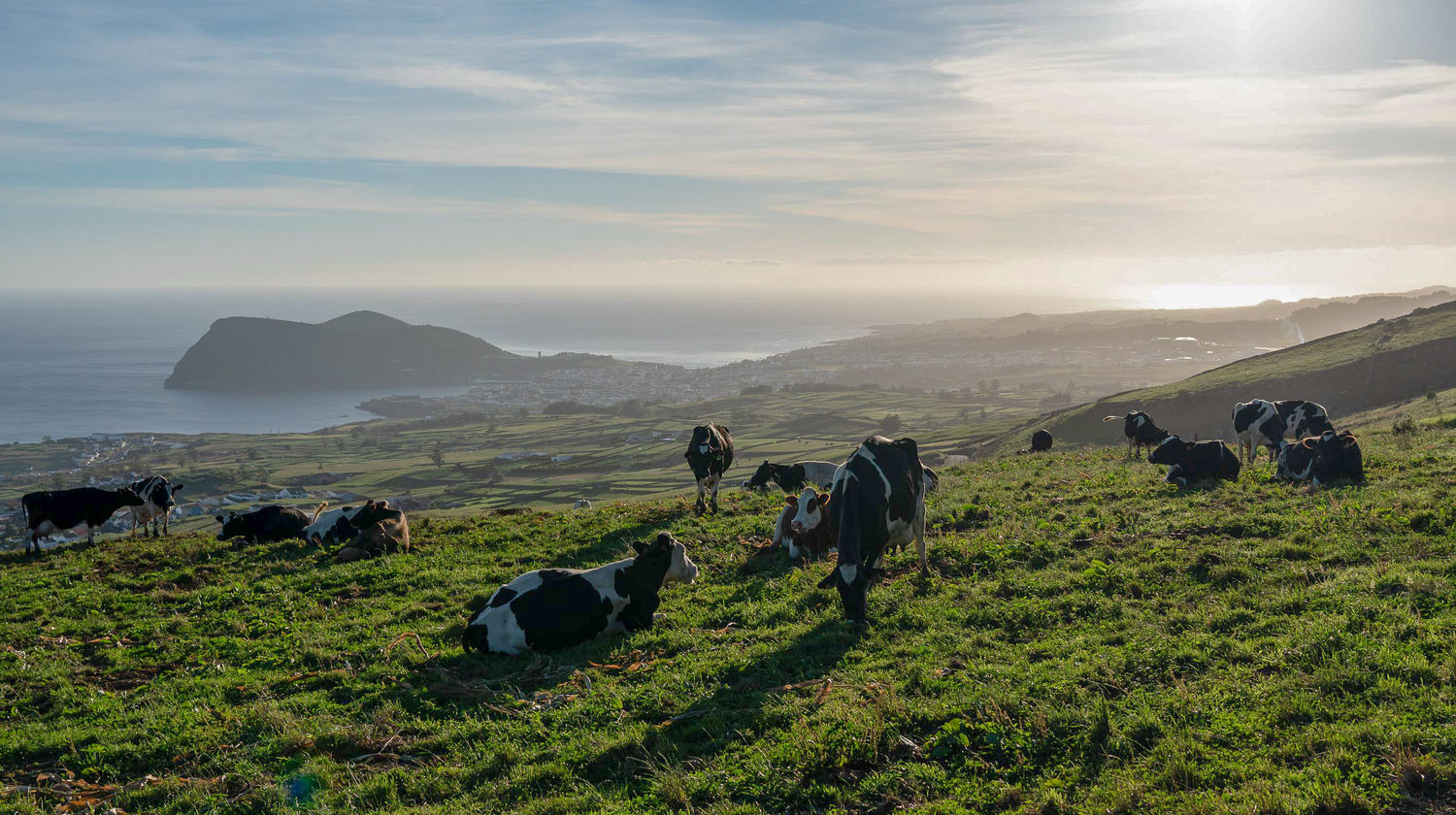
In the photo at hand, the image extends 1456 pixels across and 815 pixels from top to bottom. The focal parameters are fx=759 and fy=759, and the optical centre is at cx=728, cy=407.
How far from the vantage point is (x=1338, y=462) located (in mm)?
15047

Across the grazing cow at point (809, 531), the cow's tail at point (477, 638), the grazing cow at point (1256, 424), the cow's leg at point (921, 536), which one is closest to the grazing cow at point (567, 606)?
the cow's tail at point (477, 638)

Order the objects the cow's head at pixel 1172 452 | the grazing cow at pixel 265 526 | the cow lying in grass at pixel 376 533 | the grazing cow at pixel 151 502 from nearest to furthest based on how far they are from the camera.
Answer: the cow lying in grass at pixel 376 533
the cow's head at pixel 1172 452
the grazing cow at pixel 265 526
the grazing cow at pixel 151 502

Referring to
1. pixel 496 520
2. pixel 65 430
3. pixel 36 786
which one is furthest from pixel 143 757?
pixel 65 430

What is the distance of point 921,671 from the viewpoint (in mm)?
8156

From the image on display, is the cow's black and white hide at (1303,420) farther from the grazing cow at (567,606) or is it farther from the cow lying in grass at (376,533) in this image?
the cow lying in grass at (376,533)

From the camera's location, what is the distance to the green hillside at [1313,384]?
42.2 m

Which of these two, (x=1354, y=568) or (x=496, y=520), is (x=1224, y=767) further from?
(x=496, y=520)

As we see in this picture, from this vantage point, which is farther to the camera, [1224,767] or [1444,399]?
[1444,399]

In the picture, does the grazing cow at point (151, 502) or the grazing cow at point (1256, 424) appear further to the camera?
the grazing cow at point (1256, 424)

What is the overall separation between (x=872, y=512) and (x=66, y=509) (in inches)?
804

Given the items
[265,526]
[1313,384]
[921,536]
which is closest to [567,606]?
[921,536]

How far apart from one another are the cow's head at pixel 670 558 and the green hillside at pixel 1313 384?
3760 cm

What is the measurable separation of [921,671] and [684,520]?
983 cm

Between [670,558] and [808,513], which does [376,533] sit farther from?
[808,513]
